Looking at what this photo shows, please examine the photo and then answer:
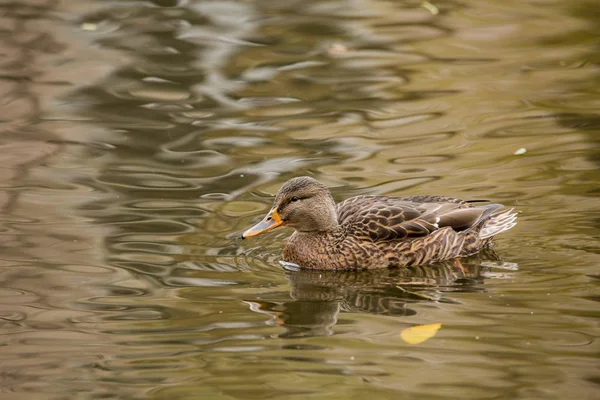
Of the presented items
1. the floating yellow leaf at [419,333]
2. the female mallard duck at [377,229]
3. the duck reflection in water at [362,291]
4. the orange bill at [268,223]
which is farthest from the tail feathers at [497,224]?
the floating yellow leaf at [419,333]

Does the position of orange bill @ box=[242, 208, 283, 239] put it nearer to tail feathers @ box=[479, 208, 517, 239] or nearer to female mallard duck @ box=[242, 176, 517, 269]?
female mallard duck @ box=[242, 176, 517, 269]

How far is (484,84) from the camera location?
43.9ft

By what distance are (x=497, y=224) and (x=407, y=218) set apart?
2.50ft

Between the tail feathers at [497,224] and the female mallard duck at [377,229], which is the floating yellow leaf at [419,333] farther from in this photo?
the tail feathers at [497,224]

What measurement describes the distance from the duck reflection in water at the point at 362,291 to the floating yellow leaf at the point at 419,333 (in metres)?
0.34

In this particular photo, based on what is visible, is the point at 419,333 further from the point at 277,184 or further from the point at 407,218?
the point at 277,184

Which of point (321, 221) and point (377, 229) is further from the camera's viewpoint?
point (321, 221)

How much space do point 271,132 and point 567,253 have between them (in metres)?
A: 4.49

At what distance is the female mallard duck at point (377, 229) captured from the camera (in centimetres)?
896

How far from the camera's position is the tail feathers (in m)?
9.07

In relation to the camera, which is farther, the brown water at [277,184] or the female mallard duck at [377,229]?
the female mallard duck at [377,229]

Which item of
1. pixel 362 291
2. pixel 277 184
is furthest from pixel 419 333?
pixel 277 184

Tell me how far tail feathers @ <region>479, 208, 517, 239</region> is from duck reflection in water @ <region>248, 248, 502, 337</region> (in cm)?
17

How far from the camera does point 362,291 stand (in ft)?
27.4
